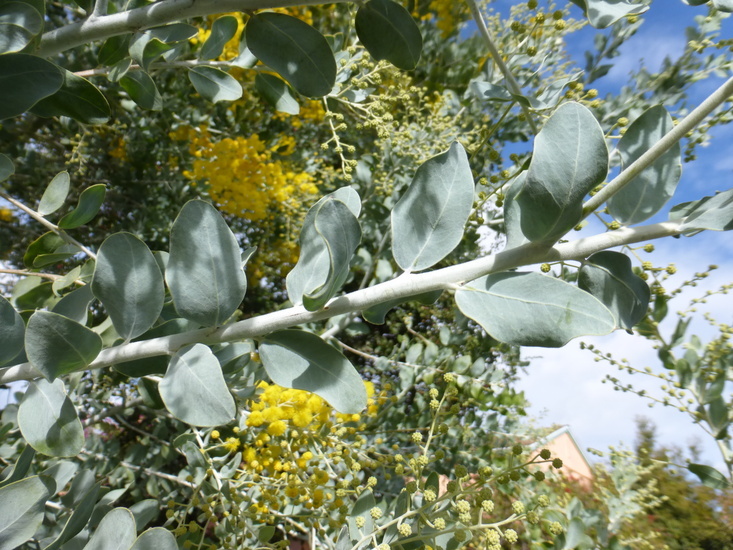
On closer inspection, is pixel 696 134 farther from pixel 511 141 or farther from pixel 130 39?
pixel 130 39

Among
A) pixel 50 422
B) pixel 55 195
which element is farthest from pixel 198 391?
pixel 55 195

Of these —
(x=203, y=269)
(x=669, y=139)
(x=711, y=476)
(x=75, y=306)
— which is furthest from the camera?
(x=711, y=476)

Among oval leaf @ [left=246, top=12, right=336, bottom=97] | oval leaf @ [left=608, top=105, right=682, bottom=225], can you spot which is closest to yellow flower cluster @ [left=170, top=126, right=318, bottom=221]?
oval leaf @ [left=246, top=12, right=336, bottom=97]

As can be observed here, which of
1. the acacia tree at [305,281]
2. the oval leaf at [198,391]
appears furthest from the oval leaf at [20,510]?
the oval leaf at [198,391]

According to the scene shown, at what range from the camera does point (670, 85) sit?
1.93m

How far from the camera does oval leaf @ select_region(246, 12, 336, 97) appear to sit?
2.53 feet

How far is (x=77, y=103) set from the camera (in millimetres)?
887

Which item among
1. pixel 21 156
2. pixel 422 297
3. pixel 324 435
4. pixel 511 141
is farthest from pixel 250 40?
pixel 21 156

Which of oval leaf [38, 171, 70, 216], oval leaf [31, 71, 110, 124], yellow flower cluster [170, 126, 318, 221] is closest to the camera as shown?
oval leaf [31, 71, 110, 124]

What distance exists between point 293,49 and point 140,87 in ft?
1.44

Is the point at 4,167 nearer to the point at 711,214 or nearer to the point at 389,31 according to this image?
the point at 389,31

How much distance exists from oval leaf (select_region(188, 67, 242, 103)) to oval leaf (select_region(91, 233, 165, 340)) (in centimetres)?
59

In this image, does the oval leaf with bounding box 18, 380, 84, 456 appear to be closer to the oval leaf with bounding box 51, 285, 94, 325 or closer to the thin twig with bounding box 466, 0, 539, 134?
the oval leaf with bounding box 51, 285, 94, 325

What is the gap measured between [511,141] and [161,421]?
1.91 m
